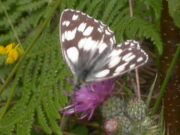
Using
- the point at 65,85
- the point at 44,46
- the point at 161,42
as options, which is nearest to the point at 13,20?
the point at 44,46

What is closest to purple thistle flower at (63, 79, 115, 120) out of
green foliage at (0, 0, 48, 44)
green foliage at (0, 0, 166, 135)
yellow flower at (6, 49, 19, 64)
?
green foliage at (0, 0, 166, 135)

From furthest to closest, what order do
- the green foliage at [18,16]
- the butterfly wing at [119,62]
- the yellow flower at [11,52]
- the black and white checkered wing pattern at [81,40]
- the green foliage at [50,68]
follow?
the green foliage at [18,16], the yellow flower at [11,52], the green foliage at [50,68], the black and white checkered wing pattern at [81,40], the butterfly wing at [119,62]

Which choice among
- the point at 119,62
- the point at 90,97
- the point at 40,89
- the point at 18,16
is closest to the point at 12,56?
the point at 18,16

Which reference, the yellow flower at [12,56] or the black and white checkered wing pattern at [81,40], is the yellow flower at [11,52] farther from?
the black and white checkered wing pattern at [81,40]

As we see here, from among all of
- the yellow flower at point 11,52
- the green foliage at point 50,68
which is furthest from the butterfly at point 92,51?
the yellow flower at point 11,52

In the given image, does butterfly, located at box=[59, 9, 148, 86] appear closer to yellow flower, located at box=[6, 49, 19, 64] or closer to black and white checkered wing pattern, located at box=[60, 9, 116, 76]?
black and white checkered wing pattern, located at box=[60, 9, 116, 76]

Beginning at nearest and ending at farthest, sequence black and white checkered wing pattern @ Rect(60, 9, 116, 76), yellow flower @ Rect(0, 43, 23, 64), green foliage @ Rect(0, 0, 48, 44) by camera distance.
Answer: black and white checkered wing pattern @ Rect(60, 9, 116, 76), yellow flower @ Rect(0, 43, 23, 64), green foliage @ Rect(0, 0, 48, 44)

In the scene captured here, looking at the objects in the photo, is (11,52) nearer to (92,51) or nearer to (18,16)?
(18,16)

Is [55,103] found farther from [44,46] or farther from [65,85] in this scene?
[44,46]
